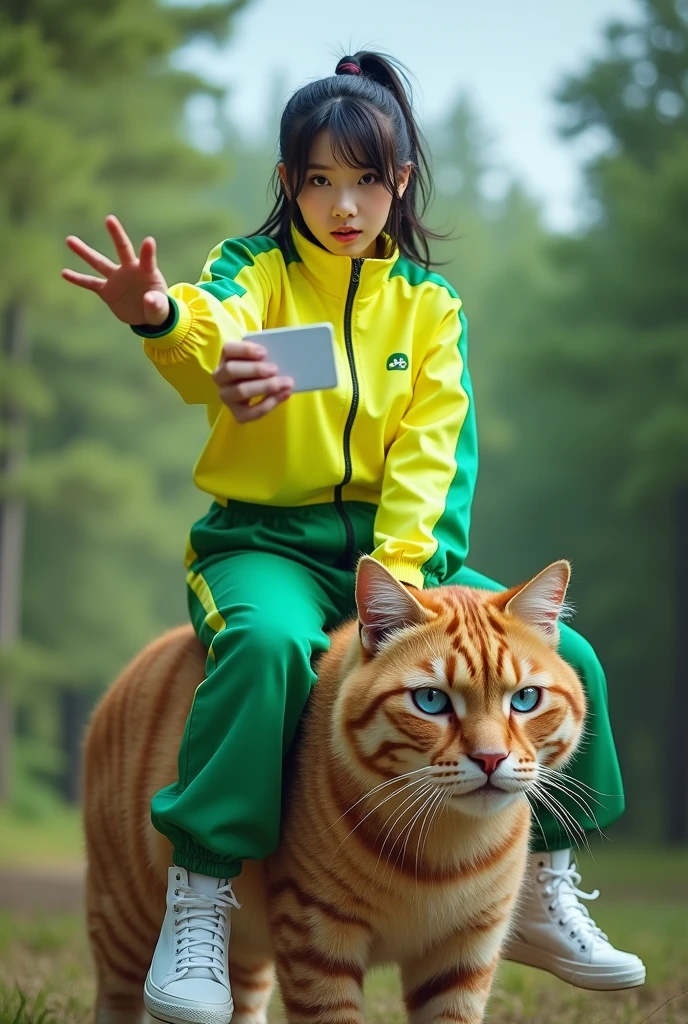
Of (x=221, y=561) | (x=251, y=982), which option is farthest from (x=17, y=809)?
(x=221, y=561)

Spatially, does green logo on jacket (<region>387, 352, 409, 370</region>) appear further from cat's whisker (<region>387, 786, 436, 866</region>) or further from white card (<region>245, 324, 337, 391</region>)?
cat's whisker (<region>387, 786, 436, 866</region>)

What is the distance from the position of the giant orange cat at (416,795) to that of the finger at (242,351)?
44cm

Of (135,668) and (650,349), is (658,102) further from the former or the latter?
(135,668)

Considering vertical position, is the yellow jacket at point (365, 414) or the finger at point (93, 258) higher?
the finger at point (93, 258)

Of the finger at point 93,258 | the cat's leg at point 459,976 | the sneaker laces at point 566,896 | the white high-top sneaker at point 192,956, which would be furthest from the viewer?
the sneaker laces at point 566,896

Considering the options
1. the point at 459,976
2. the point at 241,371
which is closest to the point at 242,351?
the point at 241,371

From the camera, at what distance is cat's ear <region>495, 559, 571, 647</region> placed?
229 centimetres

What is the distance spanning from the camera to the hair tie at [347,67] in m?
2.80

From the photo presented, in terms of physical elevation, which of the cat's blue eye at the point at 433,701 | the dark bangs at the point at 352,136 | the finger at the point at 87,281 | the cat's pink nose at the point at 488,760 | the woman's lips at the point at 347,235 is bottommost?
the cat's pink nose at the point at 488,760

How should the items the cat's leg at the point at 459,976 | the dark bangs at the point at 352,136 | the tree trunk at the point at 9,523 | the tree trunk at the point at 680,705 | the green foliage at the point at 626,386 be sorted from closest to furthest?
the cat's leg at the point at 459,976 < the dark bangs at the point at 352,136 < the green foliage at the point at 626,386 < the tree trunk at the point at 680,705 < the tree trunk at the point at 9,523

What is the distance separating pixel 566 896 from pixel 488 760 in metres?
0.96

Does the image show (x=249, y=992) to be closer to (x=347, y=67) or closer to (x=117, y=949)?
(x=117, y=949)

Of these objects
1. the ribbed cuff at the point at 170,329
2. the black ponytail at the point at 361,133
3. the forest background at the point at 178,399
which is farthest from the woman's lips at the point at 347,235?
the forest background at the point at 178,399

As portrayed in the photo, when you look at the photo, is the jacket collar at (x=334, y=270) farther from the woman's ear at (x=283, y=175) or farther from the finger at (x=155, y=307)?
the finger at (x=155, y=307)
